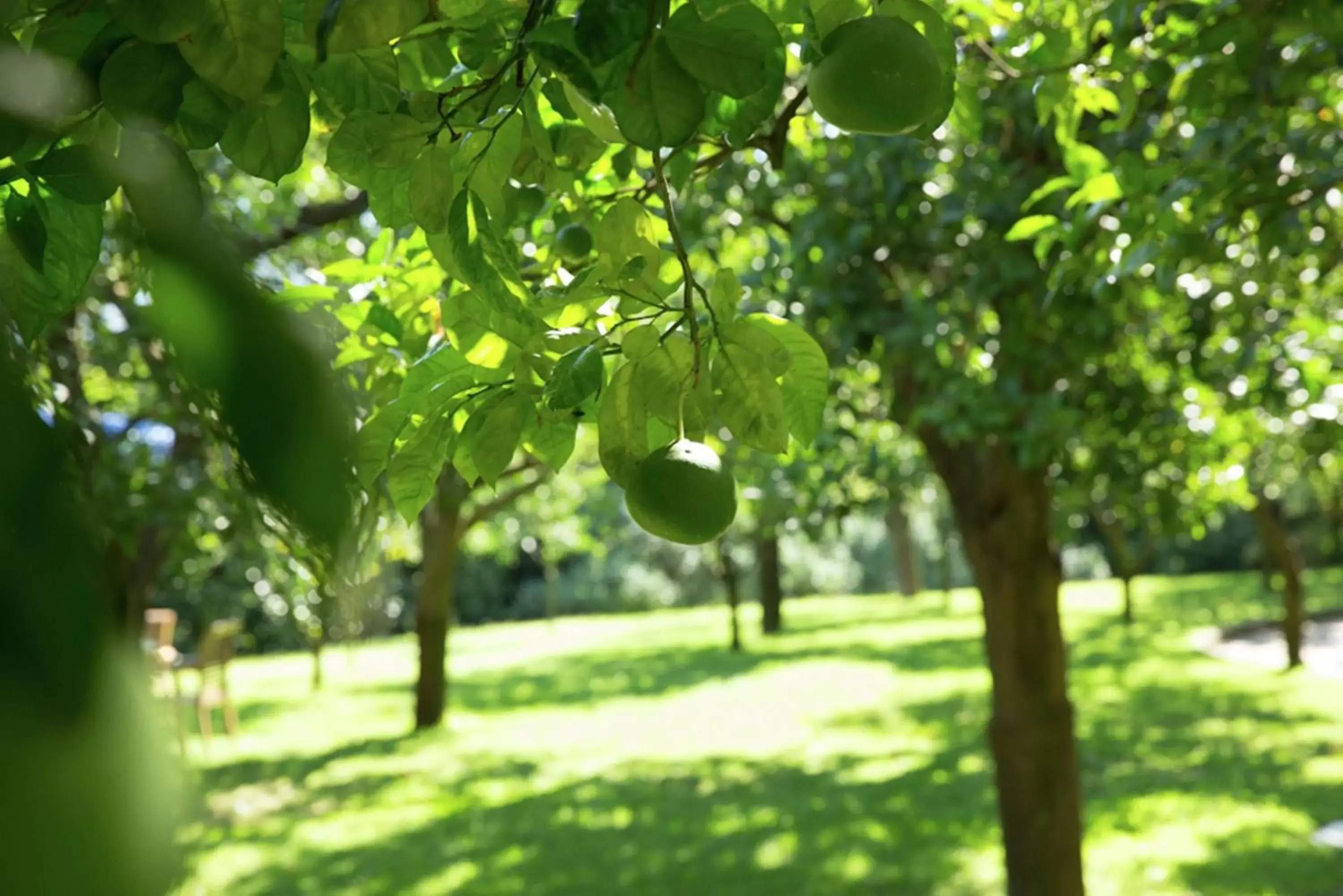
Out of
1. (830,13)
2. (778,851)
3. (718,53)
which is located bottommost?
(778,851)

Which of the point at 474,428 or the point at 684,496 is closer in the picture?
the point at 684,496

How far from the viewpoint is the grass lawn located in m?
6.75

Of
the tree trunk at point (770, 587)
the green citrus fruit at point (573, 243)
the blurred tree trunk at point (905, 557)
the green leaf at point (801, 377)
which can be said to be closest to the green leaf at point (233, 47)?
the green leaf at point (801, 377)

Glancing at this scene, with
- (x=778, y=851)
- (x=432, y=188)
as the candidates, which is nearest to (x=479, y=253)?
(x=432, y=188)

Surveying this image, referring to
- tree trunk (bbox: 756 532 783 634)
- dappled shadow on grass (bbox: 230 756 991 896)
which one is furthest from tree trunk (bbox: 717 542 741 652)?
dappled shadow on grass (bbox: 230 756 991 896)

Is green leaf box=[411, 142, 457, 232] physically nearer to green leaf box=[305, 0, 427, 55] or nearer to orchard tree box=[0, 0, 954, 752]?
orchard tree box=[0, 0, 954, 752]

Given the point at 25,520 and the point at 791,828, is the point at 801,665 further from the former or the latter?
the point at 25,520

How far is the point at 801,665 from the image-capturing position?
15.3 m

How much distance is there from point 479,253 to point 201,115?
0.23 m

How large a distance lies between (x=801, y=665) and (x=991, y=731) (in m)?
10.6

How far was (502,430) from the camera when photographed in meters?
1.01

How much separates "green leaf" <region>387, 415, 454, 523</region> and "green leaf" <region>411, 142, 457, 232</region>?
0.58ft

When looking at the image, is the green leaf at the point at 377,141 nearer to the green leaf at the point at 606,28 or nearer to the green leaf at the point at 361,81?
the green leaf at the point at 361,81

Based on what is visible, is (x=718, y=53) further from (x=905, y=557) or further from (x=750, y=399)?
(x=905, y=557)
